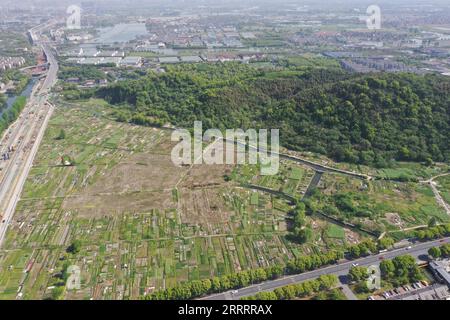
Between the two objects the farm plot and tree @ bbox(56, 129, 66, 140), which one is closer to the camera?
the farm plot

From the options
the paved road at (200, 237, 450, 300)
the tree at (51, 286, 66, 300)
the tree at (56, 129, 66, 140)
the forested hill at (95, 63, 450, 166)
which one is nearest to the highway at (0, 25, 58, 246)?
the tree at (56, 129, 66, 140)

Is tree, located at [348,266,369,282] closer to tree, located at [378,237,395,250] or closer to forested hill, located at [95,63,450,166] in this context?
tree, located at [378,237,395,250]

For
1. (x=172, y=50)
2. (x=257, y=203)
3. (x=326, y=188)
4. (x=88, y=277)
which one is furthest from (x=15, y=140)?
(x=172, y=50)

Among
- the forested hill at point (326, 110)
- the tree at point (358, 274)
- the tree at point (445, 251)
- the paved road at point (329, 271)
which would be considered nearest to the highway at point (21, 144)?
the forested hill at point (326, 110)

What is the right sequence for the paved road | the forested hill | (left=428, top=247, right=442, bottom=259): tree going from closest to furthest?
the paved road, (left=428, top=247, right=442, bottom=259): tree, the forested hill

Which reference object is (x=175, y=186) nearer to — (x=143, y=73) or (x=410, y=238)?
(x=410, y=238)

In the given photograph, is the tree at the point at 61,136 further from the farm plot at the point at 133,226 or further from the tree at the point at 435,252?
the tree at the point at 435,252
